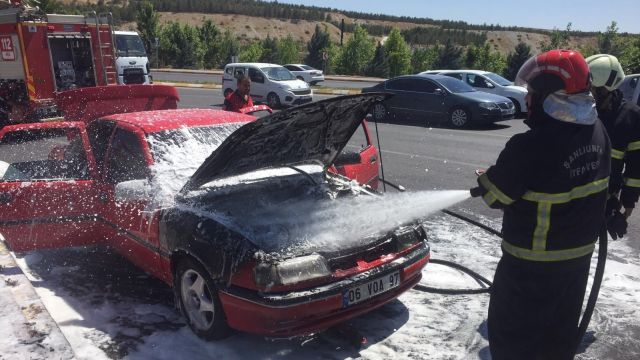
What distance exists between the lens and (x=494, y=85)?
16344 mm

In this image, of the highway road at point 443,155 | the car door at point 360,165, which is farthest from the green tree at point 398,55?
the car door at point 360,165

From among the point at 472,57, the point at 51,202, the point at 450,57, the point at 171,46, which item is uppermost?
the point at 171,46

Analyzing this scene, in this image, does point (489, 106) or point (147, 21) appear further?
point (147, 21)

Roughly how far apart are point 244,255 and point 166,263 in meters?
0.97

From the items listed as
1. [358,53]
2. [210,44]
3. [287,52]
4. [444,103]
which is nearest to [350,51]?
[358,53]

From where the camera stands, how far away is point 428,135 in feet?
42.3

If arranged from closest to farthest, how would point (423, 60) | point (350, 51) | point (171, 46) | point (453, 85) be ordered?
point (453, 85)
point (423, 60)
point (350, 51)
point (171, 46)

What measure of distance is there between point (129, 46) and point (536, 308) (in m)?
19.3

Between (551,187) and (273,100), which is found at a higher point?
(551,187)

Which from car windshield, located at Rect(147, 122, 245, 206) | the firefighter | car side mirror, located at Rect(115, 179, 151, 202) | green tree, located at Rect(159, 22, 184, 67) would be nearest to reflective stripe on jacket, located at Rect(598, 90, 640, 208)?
the firefighter

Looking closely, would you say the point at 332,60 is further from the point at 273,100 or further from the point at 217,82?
the point at 273,100

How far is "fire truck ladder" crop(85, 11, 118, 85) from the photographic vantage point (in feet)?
45.2

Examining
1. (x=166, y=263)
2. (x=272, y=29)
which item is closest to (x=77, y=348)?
(x=166, y=263)

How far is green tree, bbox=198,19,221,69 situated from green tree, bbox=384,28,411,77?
2069 cm
